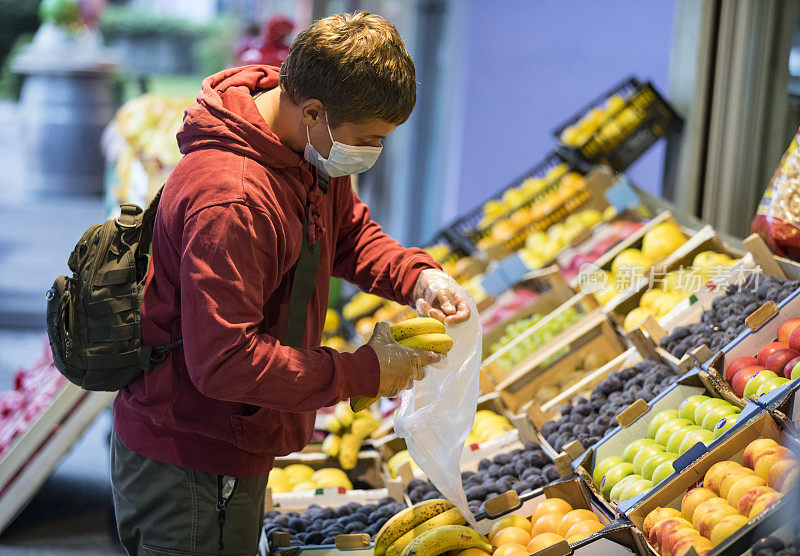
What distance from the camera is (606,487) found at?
81.9 inches

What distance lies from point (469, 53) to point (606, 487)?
5317mm

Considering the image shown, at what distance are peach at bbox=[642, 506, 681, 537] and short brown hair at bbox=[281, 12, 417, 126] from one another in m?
1.02

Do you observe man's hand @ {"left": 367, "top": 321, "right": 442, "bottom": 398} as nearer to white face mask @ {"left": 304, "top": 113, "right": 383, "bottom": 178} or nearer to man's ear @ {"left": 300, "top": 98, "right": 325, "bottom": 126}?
white face mask @ {"left": 304, "top": 113, "right": 383, "bottom": 178}

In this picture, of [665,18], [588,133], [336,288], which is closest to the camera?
[588,133]

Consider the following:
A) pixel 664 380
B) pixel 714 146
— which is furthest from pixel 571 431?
pixel 714 146

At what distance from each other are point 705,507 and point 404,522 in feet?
2.53

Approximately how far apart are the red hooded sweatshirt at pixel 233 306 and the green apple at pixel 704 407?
37.3 inches

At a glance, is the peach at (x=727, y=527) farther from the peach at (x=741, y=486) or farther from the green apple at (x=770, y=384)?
the green apple at (x=770, y=384)

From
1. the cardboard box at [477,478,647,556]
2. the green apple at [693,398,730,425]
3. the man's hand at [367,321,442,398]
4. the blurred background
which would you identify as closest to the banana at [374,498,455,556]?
the cardboard box at [477,478,647,556]

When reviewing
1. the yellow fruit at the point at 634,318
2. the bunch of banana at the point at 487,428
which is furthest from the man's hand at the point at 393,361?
the yellow fruit at the point at 634,318

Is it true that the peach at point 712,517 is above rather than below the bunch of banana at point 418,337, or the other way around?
below

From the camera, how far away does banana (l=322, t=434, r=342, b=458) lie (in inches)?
119

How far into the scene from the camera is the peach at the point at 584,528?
6.27 ft

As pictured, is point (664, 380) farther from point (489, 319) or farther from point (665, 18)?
point (665, 18)
